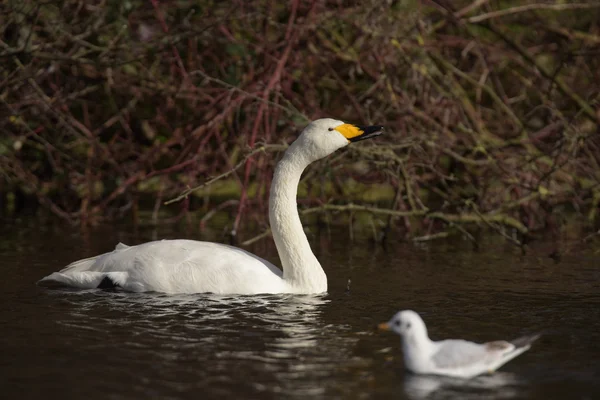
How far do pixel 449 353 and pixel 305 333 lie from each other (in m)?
1.35

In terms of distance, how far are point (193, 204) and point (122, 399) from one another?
33.0 ft

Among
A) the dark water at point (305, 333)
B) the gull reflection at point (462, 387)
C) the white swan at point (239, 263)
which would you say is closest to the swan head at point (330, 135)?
the white swan at point (239, 263)

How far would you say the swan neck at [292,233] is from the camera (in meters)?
8.91

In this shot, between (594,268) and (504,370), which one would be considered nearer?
(504,370)

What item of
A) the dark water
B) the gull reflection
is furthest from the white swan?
the gull reflection

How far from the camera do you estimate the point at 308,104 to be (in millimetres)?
13414

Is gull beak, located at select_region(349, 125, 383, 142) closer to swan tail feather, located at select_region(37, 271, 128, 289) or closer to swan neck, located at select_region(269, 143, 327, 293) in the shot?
swan neck, located at select_region(269, 143, 327, 293)

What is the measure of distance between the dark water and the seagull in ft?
0.32

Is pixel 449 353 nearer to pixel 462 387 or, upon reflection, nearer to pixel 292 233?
pixel 462 387

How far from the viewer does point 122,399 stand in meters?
5.62

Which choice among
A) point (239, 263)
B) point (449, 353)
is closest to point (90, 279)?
point (239, 263)

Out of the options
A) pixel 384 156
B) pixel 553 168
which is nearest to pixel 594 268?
pixel 553 168

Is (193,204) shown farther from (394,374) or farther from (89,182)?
(394,374)

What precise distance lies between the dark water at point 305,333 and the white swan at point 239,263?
0.16m
